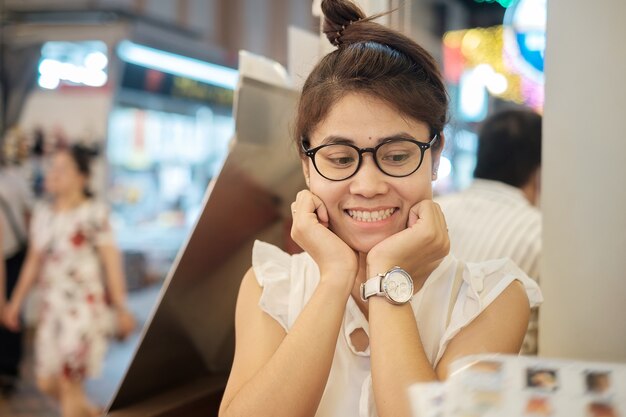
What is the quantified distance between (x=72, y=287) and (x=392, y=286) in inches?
127

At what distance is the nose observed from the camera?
1.08m

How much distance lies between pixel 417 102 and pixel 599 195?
40cm

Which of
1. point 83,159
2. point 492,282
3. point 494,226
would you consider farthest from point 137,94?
point 492,282

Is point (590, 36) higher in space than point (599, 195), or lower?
higher

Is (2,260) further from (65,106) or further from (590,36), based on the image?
(590,36)

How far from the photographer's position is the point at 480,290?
1136mm

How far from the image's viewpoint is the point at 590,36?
1223 mm

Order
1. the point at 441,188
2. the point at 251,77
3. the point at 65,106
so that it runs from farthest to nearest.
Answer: the point at 441,188 < the point at 65,106 < the point at 251,77

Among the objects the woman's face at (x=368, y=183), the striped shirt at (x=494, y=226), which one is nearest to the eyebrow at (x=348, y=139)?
the woman's face at (x=368, y=183)

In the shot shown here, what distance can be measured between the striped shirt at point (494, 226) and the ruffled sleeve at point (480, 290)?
667mm

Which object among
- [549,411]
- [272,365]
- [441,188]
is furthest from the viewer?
[441,188]

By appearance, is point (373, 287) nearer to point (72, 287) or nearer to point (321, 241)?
point (321, 241)

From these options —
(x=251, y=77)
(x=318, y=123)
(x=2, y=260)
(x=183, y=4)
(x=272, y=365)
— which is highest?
(x=183, y=4)

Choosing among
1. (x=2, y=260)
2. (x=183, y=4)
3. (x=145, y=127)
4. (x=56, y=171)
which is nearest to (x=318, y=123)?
(x=56, y=171)
